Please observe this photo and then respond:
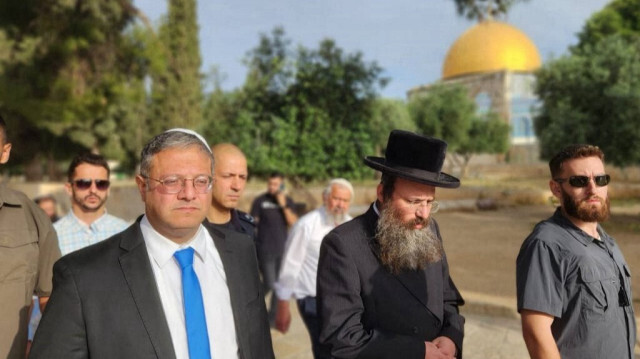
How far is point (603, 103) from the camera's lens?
54.1 feet

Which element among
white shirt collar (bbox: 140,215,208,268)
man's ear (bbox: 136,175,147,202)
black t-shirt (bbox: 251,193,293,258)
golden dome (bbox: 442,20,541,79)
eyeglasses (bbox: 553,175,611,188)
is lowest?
black t-shirt (bbox: 251,193,293,258)

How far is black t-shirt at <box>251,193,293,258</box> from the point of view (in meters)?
7.40

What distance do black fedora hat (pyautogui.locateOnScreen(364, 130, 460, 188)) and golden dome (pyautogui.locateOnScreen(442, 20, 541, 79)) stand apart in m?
59.9

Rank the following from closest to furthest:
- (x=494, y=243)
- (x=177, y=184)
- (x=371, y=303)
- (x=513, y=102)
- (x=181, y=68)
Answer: (x=177, y=184), (x=371, y=303), (x=494, y=243), (x=181, y=68), (x=513, y=102)

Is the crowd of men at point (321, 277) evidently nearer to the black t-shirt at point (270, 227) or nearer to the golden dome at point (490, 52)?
the black t-shirt at point (270, 227)

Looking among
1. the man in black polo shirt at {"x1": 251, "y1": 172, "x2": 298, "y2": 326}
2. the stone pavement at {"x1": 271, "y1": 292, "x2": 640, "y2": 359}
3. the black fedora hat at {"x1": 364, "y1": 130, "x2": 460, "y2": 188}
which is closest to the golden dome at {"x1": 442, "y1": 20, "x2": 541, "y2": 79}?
the stone pavement at {"x1": 271, "y1": 292, "x2": 640, "y2": 359}

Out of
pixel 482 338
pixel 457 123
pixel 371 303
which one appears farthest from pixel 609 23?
pixel 371 303

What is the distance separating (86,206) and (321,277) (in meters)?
2.18

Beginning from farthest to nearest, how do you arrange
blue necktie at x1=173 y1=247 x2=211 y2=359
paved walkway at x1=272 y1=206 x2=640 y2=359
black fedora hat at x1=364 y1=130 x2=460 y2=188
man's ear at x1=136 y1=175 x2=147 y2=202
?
1. paved walkway at x1=272 y1=206 x2=640 y2=359
2. black fedora hat at x1=364 y1=130 x2=460 y2=188
3. man's ear at x1=136 y1=175 x2=147 y2=202
4. blue necktie at x1=173 y1=247 x2=211 y2=359

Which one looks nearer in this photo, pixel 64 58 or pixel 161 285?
pixel 161 285

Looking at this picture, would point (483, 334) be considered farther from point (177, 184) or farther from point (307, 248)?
point (177, 184)

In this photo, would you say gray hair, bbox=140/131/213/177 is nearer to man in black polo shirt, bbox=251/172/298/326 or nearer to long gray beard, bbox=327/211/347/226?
long gray beard, bbox=327/211/347/226

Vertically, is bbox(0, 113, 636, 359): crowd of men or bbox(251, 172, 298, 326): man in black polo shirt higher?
bbox(0, 113, 636, 359): crowd of men

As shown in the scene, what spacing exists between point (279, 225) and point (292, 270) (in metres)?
2.84
